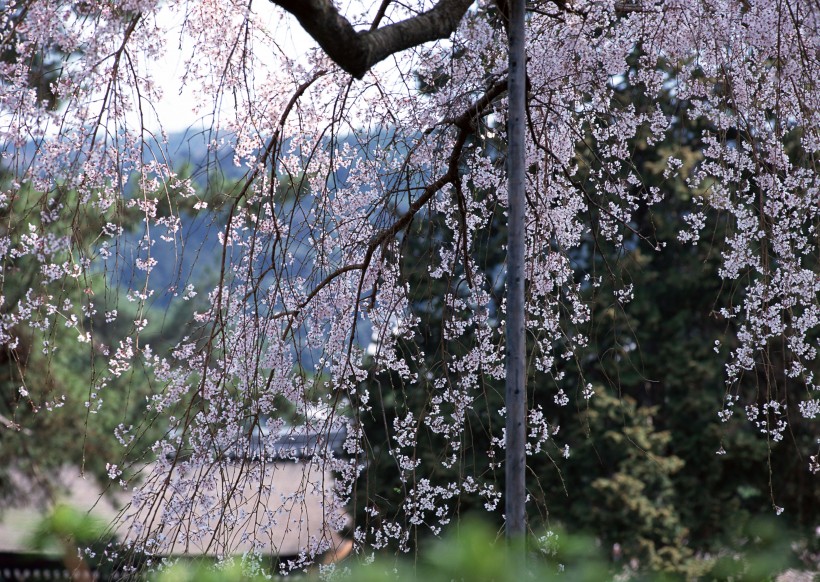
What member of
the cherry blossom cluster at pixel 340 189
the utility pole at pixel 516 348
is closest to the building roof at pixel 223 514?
the cherry blossom cluster at pixel 340 189

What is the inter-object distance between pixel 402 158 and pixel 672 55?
Result: 999mm

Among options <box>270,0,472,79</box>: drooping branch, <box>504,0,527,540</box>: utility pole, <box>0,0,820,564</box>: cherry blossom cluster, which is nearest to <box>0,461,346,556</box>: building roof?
<box>0,0,820,564</box>: cherry blossom cluster

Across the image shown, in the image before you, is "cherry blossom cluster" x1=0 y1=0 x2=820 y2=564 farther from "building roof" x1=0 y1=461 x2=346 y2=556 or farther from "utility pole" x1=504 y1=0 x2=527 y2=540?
"utility pole" x1=504 y1=0 x2=527 y2=540

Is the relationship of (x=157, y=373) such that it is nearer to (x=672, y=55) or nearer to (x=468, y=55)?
(x=468, y=55)

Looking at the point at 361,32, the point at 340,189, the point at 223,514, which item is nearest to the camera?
the point at 361,32

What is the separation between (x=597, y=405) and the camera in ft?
25.7

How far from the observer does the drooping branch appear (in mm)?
2068

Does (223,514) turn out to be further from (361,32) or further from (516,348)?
(361,32)

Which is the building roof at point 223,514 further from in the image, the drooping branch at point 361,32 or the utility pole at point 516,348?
the drooping branch at point 361,32

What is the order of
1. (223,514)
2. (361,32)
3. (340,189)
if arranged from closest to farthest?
1. (361,32)
2. (223,514)
3. (340,189)

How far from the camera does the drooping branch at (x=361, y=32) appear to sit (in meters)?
2.07

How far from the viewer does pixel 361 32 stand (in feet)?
7.25

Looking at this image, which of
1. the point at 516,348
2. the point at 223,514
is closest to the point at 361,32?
the point at 516,348

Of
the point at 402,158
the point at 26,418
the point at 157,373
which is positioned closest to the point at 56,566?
the point at 26,418
